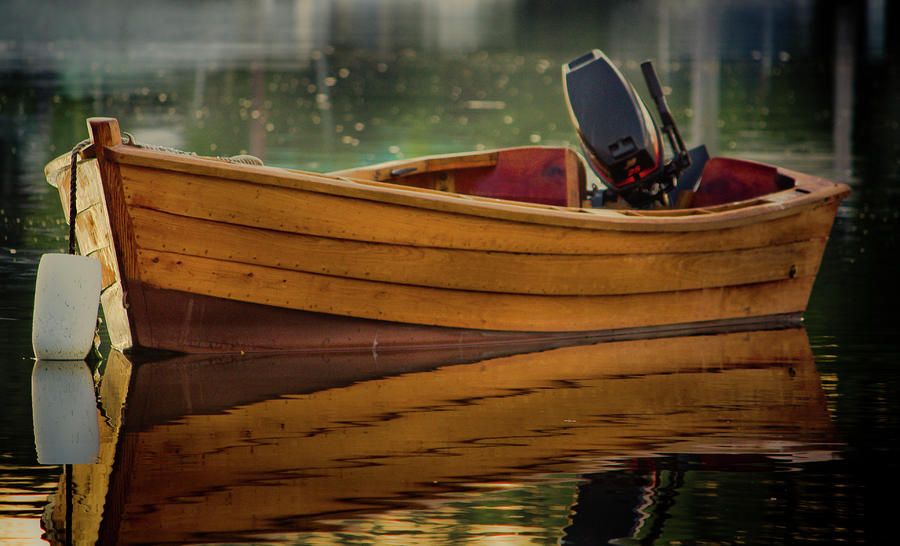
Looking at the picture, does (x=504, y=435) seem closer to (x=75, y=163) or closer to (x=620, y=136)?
(x=75, y=163)

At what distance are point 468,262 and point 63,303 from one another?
2.18 meters

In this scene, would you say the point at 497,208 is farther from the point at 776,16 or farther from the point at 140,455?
the point at 776,16

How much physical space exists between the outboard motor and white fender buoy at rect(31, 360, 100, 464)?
3.65 m

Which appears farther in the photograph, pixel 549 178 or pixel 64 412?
pixel 549 178

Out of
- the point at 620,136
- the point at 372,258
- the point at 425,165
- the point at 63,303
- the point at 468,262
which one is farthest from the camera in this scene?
the point at 425,165

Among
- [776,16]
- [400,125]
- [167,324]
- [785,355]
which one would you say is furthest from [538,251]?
[776,16]

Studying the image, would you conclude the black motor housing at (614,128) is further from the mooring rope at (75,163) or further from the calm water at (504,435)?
the mooring rope at (75,163)

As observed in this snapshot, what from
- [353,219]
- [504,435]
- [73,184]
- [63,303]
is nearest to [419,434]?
[504,435]

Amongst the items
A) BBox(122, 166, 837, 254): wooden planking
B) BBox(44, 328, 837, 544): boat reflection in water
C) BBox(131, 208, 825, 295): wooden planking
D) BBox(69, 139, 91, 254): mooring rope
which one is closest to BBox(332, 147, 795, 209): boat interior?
BBox(131, 208, 825, 295): wooden planking

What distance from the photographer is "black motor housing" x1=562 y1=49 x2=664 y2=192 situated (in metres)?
9.99

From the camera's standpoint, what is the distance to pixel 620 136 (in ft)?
32.9

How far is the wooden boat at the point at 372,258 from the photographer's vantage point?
26.9ft

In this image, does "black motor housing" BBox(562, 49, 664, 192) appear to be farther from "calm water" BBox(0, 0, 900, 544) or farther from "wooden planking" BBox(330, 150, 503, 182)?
"calm water" BBox(0, 0, 900, 544)

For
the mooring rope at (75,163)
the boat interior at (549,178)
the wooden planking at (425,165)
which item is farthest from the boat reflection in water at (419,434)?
the wooden planking at (425,165)
